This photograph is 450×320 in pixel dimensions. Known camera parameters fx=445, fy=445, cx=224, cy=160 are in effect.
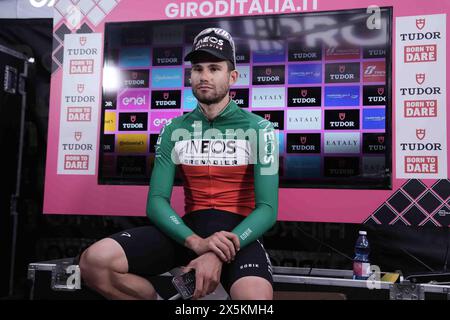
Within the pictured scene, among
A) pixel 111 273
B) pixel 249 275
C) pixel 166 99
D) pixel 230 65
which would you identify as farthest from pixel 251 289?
pixel 166 99

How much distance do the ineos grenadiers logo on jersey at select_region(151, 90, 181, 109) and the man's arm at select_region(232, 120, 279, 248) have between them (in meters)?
0.92

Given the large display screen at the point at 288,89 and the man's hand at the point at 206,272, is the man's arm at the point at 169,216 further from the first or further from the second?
the large display screen at the point at 288,89

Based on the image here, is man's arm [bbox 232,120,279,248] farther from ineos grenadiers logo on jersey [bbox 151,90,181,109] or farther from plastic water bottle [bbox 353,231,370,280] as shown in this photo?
ineos grenadiers logo on jersey [bbox 151,90,181,109]

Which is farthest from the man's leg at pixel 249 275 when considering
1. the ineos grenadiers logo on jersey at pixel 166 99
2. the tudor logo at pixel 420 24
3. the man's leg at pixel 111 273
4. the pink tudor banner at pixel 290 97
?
the tudor logo at pixel 420 24

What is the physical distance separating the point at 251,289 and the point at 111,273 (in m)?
0.55

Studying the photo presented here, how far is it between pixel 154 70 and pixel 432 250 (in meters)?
2.07

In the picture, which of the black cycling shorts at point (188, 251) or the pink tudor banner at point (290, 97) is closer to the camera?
the black cycling shorts at point (188, 251)

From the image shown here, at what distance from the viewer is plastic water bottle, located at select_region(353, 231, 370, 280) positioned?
7.73 feet

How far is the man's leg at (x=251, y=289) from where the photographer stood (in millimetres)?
1634

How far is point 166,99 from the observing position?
2869mm
